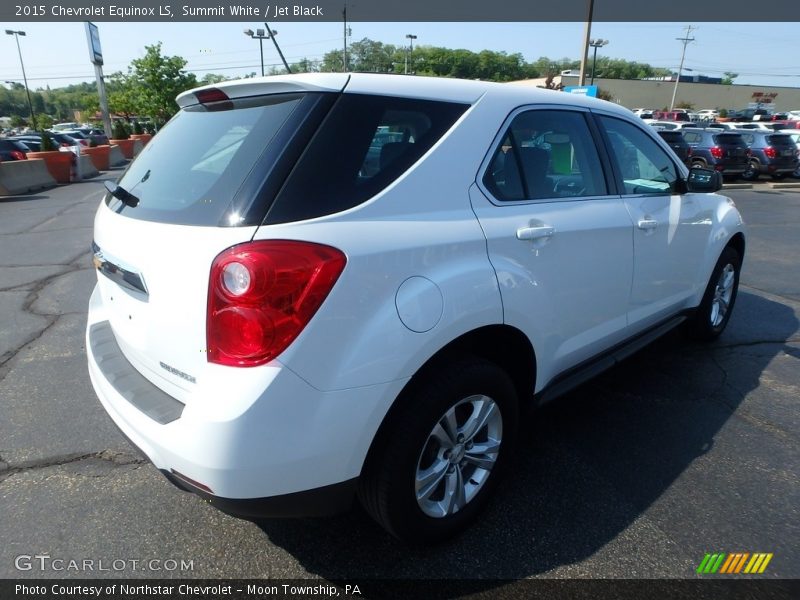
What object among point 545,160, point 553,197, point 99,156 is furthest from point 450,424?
A: point 99,156

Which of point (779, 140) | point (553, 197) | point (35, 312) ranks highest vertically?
point (553, 197)

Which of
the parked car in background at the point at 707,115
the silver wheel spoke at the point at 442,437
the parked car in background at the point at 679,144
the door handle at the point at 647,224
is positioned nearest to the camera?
the silver wheel spoke at the point at 442,437

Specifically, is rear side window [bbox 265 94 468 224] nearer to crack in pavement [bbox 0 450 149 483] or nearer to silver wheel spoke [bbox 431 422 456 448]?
silver wheel spoke [bbox 431 422 456 448]

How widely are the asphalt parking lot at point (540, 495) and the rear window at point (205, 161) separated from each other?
1382mm

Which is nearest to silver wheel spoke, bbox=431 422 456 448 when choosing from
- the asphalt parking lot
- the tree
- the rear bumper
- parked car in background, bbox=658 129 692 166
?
Answer: the rear bumper

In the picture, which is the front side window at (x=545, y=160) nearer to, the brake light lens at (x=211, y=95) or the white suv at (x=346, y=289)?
the white suv at (x=346, y=289)

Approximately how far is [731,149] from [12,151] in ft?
80.4

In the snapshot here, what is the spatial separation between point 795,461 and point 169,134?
364 cm

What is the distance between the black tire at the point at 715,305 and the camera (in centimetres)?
418

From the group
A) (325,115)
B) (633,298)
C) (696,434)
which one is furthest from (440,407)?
(696,434)

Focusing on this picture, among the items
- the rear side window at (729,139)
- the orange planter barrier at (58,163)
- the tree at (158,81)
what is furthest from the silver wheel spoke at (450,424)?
the tree at (158,81)

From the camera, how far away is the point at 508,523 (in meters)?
2.39

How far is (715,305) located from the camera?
14.4 feet

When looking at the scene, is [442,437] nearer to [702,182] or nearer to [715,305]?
[702,182]
